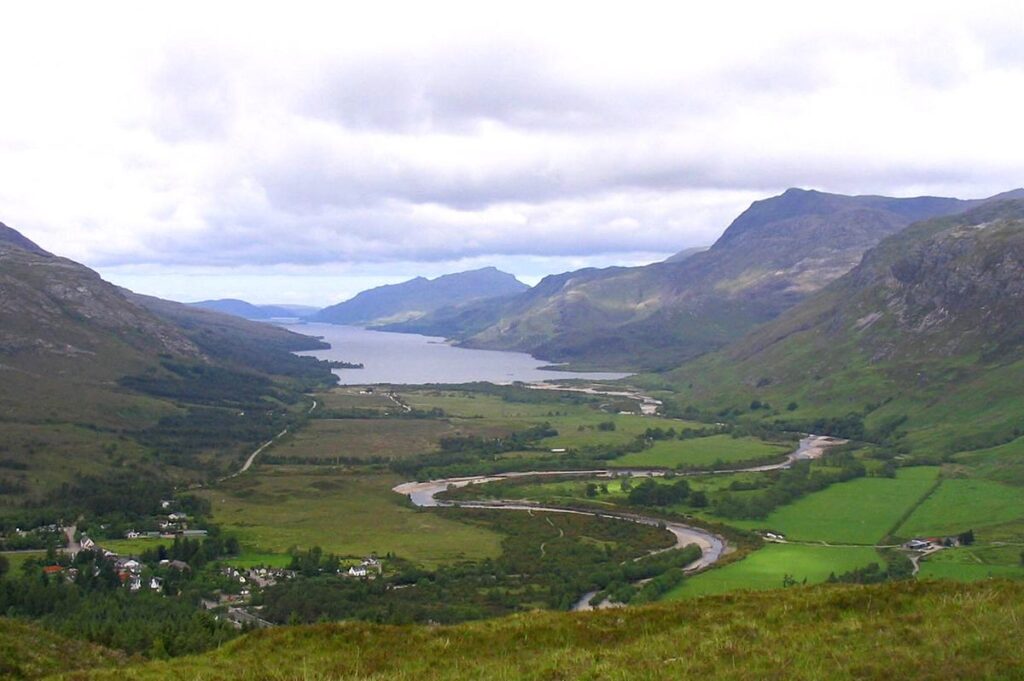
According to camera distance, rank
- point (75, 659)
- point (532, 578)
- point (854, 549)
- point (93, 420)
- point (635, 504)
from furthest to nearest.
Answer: point (93, 420) → point (635, 504) → point (854, 549) → point (532, 578) → point (75, 659)

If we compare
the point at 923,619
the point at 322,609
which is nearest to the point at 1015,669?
the point at 923,619

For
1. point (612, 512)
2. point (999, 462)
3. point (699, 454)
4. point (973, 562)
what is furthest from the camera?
point (699, 454)

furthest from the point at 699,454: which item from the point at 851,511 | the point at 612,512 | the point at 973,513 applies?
the point at 973,513

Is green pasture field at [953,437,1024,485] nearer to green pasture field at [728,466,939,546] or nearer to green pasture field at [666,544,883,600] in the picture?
green pasture field at [728,466,939,546]

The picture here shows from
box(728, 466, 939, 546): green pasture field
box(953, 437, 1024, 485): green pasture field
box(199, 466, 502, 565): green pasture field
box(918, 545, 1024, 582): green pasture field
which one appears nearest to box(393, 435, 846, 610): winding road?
box(199, 466, 502, 565): green pasture field

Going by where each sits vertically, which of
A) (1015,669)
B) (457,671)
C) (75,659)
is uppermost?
(1015,669)

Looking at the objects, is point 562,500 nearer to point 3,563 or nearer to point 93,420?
point 3,563

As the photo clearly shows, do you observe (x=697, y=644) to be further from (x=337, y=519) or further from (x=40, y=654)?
(x=337, y=519)
